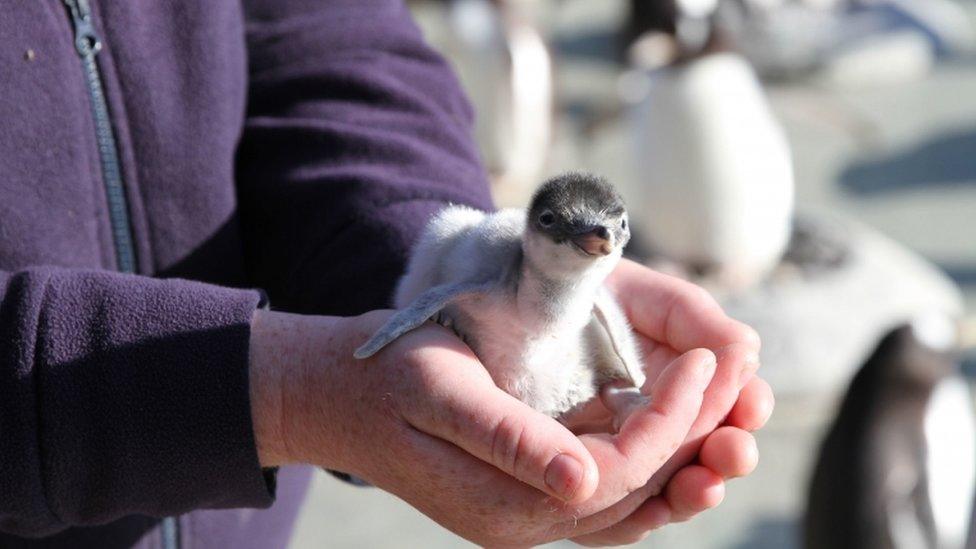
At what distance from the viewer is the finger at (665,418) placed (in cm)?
92

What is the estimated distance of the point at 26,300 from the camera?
0.89 m

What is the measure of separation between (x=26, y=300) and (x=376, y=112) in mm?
474

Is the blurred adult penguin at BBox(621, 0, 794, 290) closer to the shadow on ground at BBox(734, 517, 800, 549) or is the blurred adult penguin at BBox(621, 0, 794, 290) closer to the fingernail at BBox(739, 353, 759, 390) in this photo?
the shadow on ground at BBox(734, 517, 800, 549)

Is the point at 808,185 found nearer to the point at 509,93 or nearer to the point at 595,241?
the point at 509,93

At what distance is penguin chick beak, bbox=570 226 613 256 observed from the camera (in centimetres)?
98

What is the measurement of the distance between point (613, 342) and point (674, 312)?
67mm

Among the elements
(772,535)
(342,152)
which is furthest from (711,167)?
(342,152)

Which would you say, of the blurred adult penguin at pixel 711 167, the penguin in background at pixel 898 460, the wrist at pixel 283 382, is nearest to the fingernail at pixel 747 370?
the wrist at pixel 283 382

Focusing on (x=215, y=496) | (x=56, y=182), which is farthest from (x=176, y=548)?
(x=56, y=182)

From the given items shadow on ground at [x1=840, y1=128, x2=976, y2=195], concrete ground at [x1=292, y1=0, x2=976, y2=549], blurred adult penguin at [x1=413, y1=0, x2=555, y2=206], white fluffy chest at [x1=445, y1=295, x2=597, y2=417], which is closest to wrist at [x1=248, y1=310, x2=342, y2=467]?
white fluffy chest at [x1=445, y1=295, x2=597, y2=417]

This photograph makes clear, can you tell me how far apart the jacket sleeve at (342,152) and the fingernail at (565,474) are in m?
0.33

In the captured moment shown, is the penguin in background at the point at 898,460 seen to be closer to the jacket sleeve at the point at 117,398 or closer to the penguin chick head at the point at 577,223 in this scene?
the penguin chick head at the point at 577,223

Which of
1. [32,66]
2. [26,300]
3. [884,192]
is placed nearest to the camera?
[26,300]

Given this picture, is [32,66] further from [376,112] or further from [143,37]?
[376,112]
